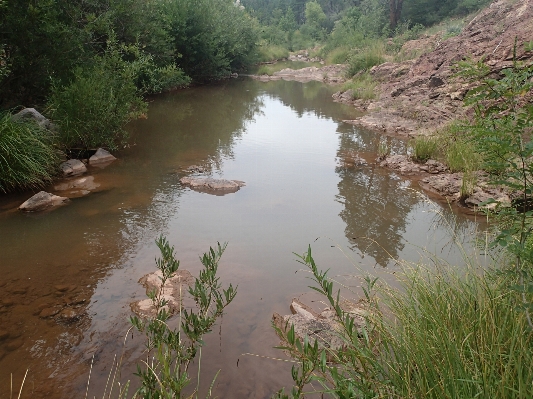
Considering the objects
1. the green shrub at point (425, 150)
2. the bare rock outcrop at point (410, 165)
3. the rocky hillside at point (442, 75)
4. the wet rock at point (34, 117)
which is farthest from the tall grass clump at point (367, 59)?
the wet rock at point (34, 117)

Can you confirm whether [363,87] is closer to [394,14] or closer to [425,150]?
[425,150]

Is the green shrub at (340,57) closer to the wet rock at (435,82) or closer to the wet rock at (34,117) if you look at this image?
the wet rock at (435,82)

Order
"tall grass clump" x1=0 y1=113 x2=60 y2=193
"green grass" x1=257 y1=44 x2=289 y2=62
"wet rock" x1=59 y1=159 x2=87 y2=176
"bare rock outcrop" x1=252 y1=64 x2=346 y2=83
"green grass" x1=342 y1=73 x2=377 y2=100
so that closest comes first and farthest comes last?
"tall grass clump" x1=0 y1=113 x2=60 y2=193 → "wet rock" x1=59 y1=159 x2=87 y2=176 → "green grass" x1=342 y1=73 x2=377 y2=100 → "bare rock outcrop" x1=252 y1=64 x2=346 y2=83 → "green grass" x1=257 y1=44 x2=289 y2=62

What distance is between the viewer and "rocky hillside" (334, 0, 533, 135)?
37.9 ft

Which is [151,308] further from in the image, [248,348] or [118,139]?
[118,139]

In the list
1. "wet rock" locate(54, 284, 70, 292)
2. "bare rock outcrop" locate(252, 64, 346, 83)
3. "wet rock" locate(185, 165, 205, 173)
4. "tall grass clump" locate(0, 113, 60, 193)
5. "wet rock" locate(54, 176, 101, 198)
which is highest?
"tall grass clump" locate(0, 113, 60, 193)

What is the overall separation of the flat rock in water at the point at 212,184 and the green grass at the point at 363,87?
10205mm

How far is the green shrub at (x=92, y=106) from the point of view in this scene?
25.7 feet

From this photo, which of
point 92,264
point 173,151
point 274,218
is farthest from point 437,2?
point 92,264

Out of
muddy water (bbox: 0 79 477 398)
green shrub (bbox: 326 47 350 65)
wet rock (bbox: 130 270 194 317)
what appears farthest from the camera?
green shrub (bbox: 326 47 350 65)

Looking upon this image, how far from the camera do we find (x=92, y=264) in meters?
4.64

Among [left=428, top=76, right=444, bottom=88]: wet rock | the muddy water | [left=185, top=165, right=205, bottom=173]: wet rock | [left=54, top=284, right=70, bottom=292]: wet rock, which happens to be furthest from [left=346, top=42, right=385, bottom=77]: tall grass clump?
[left=54, top=284, right=70, bottom=292]: wet rock

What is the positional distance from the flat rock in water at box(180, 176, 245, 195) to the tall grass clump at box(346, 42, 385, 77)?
15.1 m

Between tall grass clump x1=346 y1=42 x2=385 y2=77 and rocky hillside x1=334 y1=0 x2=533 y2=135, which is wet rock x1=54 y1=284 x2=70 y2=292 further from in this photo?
tall grass clump x1=346 y1=42 x2=385 y2=77
